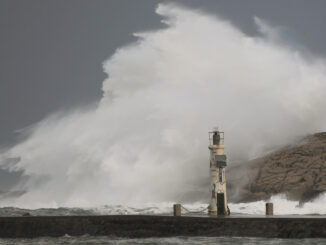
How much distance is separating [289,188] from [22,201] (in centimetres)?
2020

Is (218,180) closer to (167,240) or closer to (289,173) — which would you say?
(167,240)

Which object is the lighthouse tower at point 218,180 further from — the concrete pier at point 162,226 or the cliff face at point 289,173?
the cliff face at point 289,173

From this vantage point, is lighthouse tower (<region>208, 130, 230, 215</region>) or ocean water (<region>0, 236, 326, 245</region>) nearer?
ocean water (<region>0, 236, 326, 245</region>)

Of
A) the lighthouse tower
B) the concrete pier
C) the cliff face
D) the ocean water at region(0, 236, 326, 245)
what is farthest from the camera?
the cliff face

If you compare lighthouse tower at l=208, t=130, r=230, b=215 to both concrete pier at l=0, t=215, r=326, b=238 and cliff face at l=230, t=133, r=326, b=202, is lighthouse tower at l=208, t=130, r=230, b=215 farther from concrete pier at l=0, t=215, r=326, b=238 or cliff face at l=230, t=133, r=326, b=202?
cliff face at l=230, t=133, r=326, b=202

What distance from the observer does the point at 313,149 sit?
37.8 m

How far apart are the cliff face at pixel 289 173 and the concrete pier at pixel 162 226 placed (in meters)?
16.0

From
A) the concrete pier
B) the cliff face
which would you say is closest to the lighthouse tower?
the concrete pier

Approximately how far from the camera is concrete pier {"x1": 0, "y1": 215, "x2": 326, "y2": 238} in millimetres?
17906

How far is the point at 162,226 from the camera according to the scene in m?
19.4

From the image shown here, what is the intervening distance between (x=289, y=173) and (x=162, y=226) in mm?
17940

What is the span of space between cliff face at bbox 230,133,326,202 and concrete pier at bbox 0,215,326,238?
1600 cm

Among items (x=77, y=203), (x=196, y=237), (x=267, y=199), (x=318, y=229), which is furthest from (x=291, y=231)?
(x=77, y=203)

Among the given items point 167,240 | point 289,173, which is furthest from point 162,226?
point 289,173
